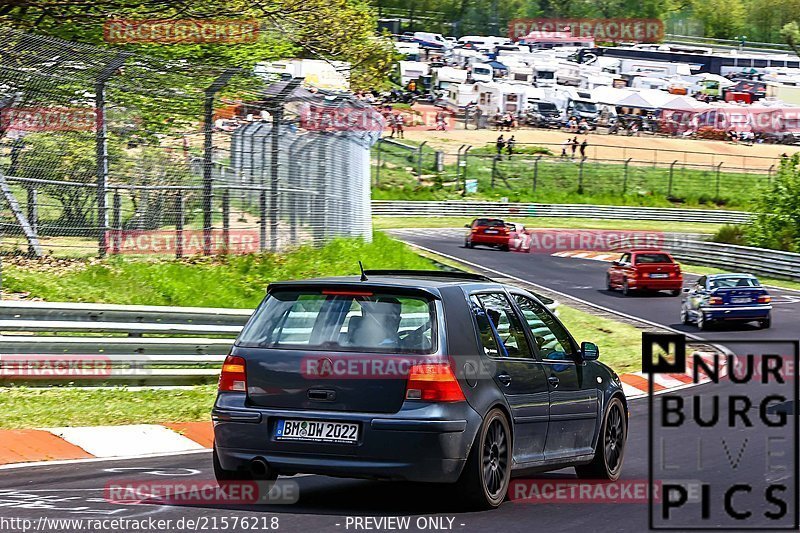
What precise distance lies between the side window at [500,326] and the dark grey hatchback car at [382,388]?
1 cm

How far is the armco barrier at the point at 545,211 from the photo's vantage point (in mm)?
58469

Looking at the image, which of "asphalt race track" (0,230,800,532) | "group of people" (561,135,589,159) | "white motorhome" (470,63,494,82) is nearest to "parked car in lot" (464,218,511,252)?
"group of people" (561,135,589,159)

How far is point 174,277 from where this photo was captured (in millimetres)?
16375

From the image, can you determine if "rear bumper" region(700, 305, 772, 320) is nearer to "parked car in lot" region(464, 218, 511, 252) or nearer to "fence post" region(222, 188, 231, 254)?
"fence post" region(222, 188, 231, 254)

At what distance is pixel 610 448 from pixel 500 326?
197 centimetres

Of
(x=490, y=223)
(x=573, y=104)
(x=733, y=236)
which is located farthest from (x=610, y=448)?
(x=573, y=104)

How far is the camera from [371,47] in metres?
34.2

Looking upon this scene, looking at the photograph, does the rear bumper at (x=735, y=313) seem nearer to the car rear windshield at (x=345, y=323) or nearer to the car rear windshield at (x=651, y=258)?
the car rear windshield at (x=651, y=258)

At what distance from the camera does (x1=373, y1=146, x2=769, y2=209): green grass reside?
206ft

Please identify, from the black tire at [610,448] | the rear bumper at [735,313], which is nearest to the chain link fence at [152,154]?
the black tire at [610,448]

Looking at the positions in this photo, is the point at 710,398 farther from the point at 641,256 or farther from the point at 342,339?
the point at 641,256

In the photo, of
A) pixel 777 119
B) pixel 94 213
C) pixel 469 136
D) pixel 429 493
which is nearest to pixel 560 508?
pixel 429 493

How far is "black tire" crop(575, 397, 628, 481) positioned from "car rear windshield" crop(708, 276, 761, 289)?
18532 mm

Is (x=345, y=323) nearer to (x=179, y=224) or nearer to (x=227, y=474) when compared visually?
(x=227, y=474)
